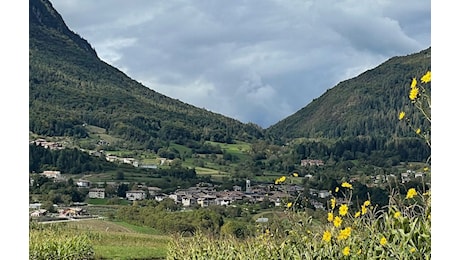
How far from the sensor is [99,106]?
30.4m

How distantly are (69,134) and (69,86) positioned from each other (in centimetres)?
522

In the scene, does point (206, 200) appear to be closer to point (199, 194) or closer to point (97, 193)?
point (199, 194)

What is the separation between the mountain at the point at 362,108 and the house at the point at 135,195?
7.00m

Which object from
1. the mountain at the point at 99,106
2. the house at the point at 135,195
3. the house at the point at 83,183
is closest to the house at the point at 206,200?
the house at the point at 135,195

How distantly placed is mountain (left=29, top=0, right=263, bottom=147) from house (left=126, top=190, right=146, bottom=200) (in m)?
7.21

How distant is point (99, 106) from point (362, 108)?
14269 millimetres

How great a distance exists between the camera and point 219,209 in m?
14.1

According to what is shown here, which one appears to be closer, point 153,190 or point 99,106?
point 153,190

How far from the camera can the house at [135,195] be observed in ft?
62.3

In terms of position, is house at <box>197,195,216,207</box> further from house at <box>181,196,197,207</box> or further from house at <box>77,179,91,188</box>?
house at <box>77,179,91,188</box>

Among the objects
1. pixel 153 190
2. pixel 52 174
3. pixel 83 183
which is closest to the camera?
pixel 153 190

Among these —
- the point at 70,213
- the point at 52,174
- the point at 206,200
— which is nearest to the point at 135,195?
the point at 206,200

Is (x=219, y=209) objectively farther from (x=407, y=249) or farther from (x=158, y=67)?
(x=407, y=249)

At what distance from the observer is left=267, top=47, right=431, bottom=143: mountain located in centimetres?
2111
